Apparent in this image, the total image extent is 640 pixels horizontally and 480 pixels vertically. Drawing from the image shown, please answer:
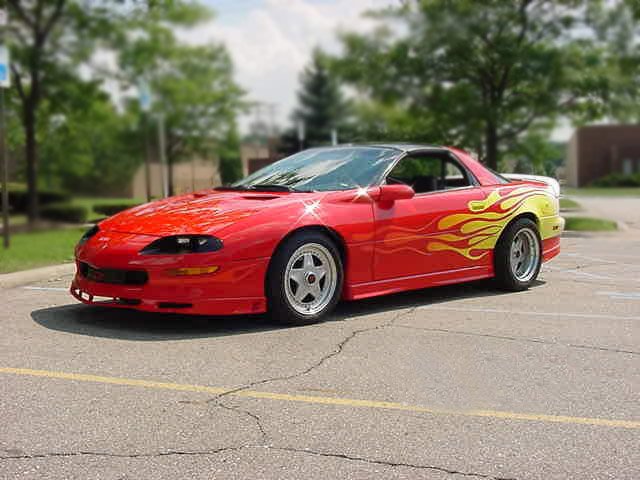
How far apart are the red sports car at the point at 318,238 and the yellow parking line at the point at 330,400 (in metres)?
1.23

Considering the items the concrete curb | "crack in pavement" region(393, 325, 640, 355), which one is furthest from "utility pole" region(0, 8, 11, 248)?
"crack in pavement" region(393, 325, 640, 355)

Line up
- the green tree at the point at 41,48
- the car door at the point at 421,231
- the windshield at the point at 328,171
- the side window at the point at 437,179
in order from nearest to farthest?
1. the car door at the point at 421,231
2. the windshield at the point at 328,171
3. the side window at the point at 437,179
4. the green tree at the point at 41,48

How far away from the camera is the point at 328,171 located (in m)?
7.32

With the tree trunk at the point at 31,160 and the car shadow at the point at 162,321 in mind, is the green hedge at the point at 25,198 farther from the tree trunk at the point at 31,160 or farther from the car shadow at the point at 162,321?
the car shadow at the point at 162,321

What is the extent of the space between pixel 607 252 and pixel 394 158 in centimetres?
587

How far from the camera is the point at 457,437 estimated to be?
12.6 ft

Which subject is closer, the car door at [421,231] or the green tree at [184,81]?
the car door at [421,231]

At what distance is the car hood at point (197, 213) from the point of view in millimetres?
6168

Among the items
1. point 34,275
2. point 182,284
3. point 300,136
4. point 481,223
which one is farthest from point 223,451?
point 300,136

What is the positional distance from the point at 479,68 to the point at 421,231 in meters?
11.7

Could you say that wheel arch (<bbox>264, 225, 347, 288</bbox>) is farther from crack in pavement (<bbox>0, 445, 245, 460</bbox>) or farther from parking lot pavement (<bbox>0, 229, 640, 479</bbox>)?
crack in pavement (<bbox>0, 445, 245, 460</bbox>)

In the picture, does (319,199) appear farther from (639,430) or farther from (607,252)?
(607,252)

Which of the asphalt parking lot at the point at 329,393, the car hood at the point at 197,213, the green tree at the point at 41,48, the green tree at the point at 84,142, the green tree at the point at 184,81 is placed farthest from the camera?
the green tree at the point at 184,81

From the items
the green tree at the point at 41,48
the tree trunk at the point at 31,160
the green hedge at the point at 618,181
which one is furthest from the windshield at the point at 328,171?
the green hedge at the point at 618,181
